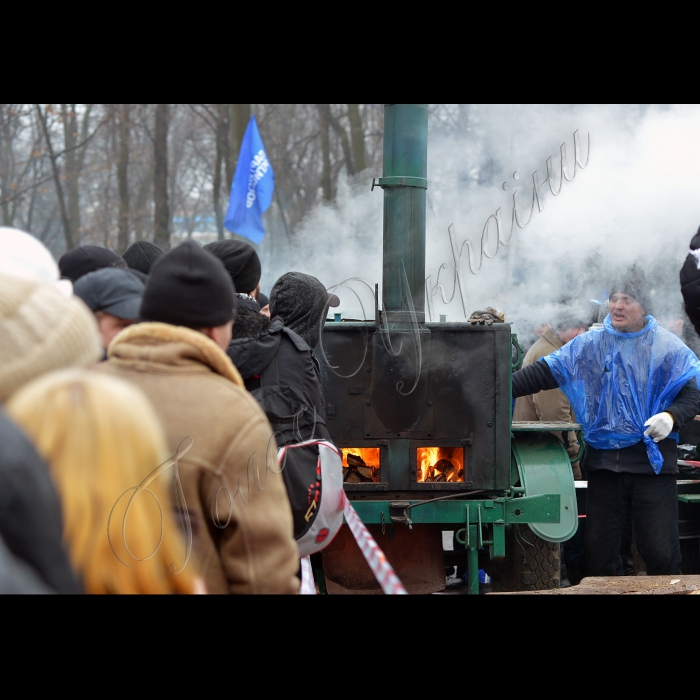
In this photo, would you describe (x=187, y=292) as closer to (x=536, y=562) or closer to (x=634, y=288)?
(x=536, y=562)

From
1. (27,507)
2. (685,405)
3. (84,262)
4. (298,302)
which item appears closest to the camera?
(27,507)

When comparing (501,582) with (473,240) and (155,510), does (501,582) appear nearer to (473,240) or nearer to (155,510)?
(473,240)

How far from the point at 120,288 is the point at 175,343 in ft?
2.25

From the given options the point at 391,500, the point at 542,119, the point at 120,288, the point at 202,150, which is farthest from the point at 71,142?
the point at 120,288

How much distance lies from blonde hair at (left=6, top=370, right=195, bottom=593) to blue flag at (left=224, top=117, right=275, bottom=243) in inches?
342

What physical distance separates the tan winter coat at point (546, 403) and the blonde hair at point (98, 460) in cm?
522

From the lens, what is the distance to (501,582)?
591 centimetres

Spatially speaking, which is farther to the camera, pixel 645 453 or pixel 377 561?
pixel 645 453

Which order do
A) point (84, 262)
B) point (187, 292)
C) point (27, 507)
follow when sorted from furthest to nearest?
point (84, 262), point (187, 292), point (27, 507)

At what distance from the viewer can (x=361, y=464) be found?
5289 mm

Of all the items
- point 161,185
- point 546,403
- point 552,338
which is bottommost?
point 546,403

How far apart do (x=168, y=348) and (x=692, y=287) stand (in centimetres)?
323

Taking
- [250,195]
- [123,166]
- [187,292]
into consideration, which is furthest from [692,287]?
[123,166]

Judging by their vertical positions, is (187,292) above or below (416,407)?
above
